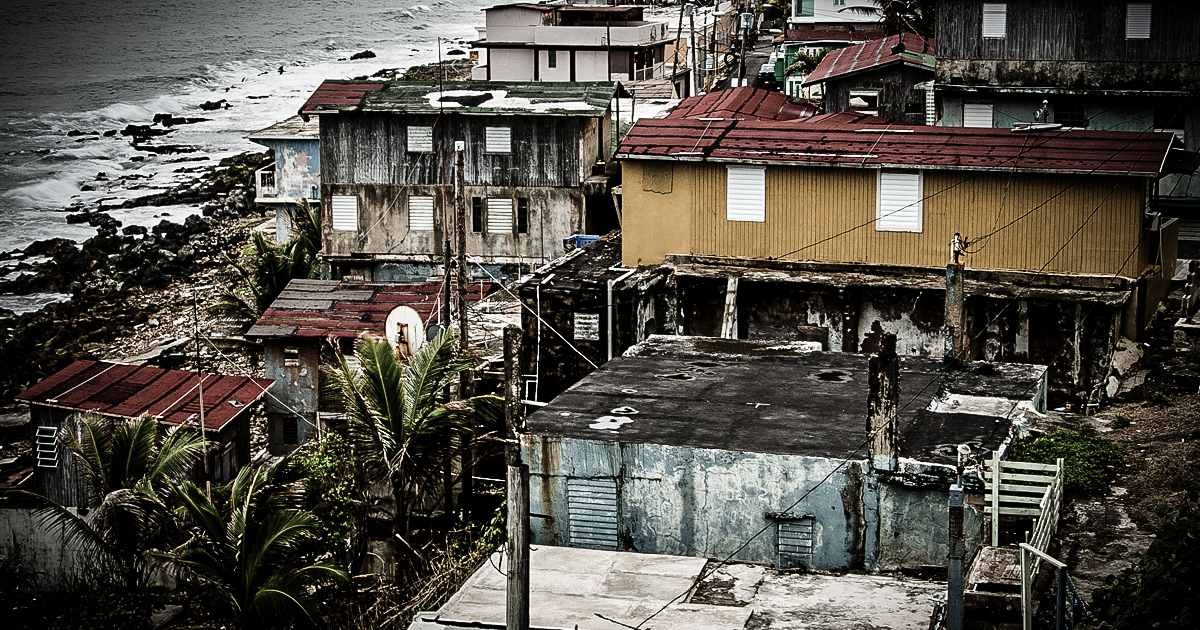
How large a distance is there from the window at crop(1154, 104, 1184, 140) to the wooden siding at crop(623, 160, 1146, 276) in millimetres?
9005

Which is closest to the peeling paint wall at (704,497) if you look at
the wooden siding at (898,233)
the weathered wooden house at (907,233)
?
the weathered wooden house at (907,233)

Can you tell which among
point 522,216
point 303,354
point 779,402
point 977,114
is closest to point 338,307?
point 303,354

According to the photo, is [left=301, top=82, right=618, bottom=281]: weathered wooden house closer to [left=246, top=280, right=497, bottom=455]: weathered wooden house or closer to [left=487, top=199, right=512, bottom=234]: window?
[left=487, top=199, right=512, bottom=234]: window

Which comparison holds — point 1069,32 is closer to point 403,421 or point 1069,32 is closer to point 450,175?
point 450,175

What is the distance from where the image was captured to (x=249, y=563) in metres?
19.1

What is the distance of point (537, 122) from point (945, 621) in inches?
1115

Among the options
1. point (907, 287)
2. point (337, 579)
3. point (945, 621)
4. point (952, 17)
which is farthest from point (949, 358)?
point (952, 17)

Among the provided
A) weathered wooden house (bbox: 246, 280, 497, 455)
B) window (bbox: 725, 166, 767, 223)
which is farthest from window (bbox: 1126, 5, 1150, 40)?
weathered wooden house (bbox: 246, 280, 497, 455)

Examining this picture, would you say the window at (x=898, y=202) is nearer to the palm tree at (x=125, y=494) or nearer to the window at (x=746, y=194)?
the window at (x=746, y=194)

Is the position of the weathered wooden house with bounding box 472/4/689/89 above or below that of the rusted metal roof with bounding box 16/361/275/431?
above

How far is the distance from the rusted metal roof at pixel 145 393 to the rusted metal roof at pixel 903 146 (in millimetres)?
10076

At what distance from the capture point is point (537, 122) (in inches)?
1537

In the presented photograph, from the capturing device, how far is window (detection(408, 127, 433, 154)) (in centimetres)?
3956

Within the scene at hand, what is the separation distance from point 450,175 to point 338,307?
9652 millimetres
